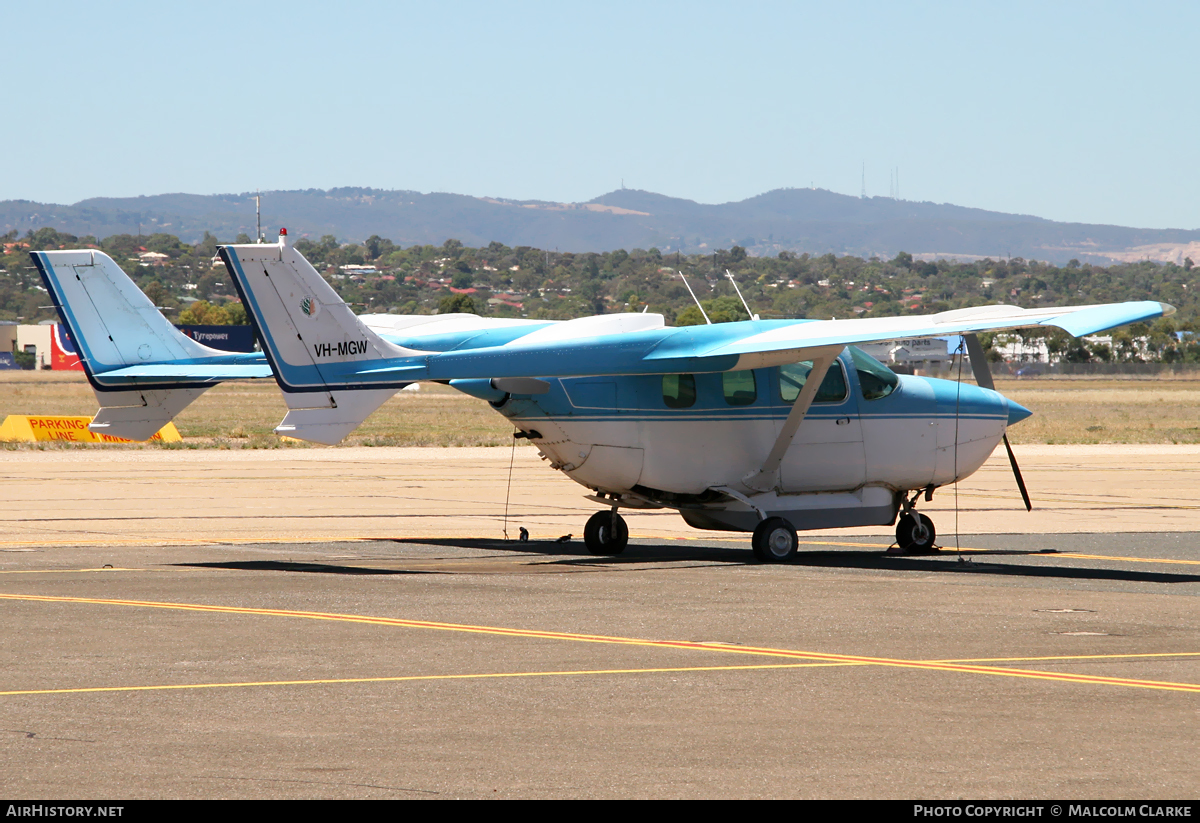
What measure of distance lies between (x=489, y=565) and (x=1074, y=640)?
23.4 ft

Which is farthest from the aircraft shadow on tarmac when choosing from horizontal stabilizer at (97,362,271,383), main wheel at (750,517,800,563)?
horizontal stabilizer at (97,362,271,383)

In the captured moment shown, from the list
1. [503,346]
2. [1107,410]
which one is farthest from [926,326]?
[1107,410]

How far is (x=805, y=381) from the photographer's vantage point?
16719mm

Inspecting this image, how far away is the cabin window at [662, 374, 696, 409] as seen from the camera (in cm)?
1648

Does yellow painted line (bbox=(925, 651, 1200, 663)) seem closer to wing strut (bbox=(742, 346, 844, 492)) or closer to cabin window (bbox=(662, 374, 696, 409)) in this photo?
wing strut (bbox=(742, 346, 844, 492))

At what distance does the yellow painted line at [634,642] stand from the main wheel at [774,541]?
18.2 feet

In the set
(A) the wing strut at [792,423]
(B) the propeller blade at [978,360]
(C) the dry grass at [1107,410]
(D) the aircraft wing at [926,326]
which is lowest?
(C) the dry grass at [1107,410]

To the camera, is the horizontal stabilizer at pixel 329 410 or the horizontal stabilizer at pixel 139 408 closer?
the horizontal stabilizer at pixel 329 410

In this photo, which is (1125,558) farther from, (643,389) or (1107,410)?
(1107,410)

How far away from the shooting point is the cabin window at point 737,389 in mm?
16656

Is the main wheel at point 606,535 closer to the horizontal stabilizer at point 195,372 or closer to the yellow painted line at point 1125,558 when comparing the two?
the horizontal stabilizer at point 195,372

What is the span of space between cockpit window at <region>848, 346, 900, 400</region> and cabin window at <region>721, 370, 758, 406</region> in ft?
4.96

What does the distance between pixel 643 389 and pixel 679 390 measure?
0.44m

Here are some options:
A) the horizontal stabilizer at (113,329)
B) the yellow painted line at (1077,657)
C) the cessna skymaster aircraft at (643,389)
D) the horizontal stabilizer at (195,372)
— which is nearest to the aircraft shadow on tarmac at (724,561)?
the cessna skymaster aircraft at (643,389)
